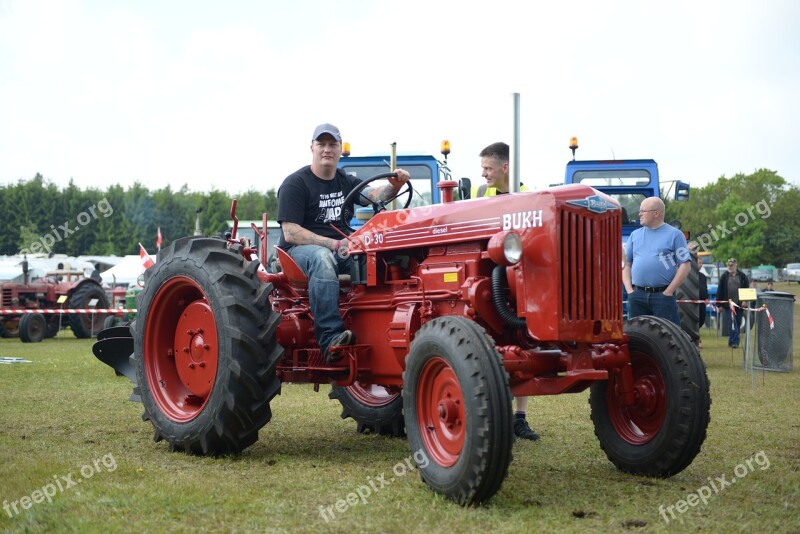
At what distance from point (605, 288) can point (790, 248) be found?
65.7 m

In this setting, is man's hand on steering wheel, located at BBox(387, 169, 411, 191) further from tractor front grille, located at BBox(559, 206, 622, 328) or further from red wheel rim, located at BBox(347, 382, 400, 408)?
tractor front grille, located at BBox(559, 206, 622, 328)

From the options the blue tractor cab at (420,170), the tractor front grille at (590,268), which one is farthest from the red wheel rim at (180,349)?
the blue tractor cab at (420,170)

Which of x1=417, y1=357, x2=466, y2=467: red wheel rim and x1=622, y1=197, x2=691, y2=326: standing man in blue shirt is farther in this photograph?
x1=622, y1=197, x2=691, y2=326: standing man in blue shirt

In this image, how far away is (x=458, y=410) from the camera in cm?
427

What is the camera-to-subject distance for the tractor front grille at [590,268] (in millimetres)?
4438

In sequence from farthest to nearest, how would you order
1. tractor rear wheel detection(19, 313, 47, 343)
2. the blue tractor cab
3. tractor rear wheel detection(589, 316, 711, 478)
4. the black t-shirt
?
tractor rear wheel detection(19, 313, 47, 343) < the blue tractor cab < the black t-shirt < tractor rear wheel detection(589, 316, 711, 478)

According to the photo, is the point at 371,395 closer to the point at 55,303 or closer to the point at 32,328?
the point at 32,328

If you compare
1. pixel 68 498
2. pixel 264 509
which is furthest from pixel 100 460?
pixel 264 509

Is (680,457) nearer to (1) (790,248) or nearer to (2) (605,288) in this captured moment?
(2) (605,288)

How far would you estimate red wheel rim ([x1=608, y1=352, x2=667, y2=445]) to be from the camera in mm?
4859

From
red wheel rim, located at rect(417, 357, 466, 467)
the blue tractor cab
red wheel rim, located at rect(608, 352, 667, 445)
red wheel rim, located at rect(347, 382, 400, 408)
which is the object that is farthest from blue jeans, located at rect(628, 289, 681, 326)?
the blue tractor cab

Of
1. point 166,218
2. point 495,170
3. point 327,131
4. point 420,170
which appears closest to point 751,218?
point 166,218

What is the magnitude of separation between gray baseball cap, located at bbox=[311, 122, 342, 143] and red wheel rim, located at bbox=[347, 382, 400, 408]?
6.21 feet

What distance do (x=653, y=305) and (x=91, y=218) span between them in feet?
204
